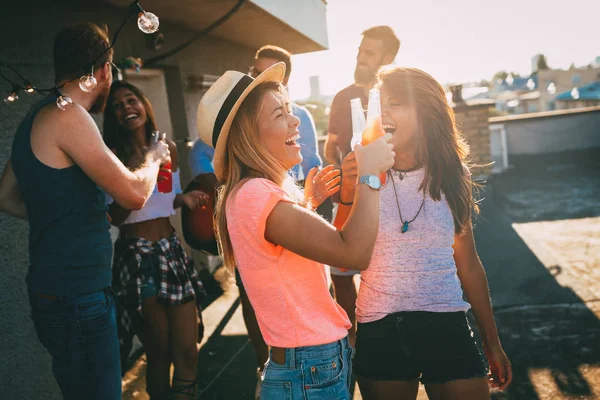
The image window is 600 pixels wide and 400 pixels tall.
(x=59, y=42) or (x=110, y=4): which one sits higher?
(x=110, y=4)

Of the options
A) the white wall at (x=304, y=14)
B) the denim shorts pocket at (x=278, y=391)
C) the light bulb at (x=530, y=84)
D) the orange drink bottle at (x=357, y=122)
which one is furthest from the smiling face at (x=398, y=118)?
the light bulb at (x=530, y=84)

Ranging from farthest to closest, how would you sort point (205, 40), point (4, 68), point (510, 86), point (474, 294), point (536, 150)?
point (510, 86), point (536, 150), point (205, 40), point (4, 68), point (474, 294)

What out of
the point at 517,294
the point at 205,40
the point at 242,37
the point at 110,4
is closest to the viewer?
the point at 110,4

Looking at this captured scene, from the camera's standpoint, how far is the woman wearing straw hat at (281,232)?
4.84 feet

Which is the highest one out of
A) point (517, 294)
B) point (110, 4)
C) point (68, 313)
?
point (110, 4)

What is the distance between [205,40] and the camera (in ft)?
22.9

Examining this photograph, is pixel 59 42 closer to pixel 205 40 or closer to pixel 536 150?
pixel 205 40

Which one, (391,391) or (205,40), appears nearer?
(391,391)

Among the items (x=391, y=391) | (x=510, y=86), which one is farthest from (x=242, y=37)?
(x=510, y=86)

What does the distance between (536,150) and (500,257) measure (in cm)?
851

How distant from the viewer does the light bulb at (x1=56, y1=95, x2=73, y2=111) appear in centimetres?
187

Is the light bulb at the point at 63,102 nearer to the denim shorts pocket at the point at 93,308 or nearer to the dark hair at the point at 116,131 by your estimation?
the denim shorts pocket at the point at 93,308

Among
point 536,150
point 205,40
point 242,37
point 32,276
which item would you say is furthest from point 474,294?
point 536,150

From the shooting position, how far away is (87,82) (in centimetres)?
194
